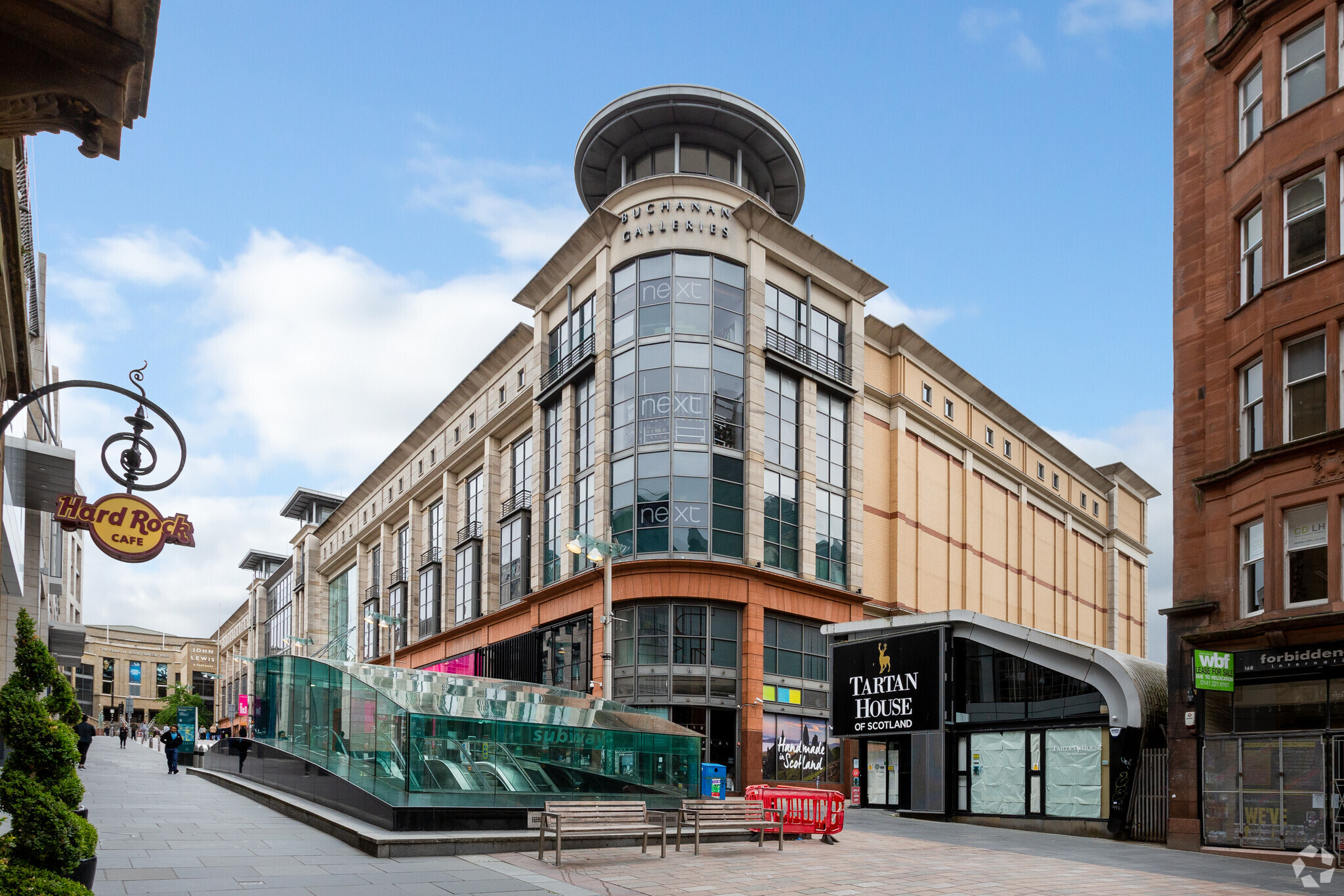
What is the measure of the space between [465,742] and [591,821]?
9.87 ft

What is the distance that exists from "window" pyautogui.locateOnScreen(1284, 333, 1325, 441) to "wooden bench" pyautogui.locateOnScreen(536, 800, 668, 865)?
1407 centimetres

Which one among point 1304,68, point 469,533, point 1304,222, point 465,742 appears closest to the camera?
point 465,742

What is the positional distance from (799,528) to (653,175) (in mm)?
14949

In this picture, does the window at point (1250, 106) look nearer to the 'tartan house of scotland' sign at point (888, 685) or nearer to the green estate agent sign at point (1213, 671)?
the green estate agent sign at point (1213, 671)

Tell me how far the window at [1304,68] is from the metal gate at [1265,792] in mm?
12286

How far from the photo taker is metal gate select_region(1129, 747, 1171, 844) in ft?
76.2

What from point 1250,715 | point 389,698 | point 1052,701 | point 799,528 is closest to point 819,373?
point 799,528

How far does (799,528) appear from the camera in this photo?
4184cm

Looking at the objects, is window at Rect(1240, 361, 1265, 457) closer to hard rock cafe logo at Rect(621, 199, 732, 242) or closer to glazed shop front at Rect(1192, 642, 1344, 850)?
glazed shop front at Rect(1192, 642, 1344, 850)

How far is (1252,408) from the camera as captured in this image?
2225 centimetres

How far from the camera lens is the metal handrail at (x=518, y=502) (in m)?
50.3

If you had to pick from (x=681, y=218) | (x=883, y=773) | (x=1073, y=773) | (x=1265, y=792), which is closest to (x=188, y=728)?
(x=883, y=773)

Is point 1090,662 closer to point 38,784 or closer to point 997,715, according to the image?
point 997,715

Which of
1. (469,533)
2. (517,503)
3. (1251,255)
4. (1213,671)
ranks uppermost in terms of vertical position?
(1251,255)
